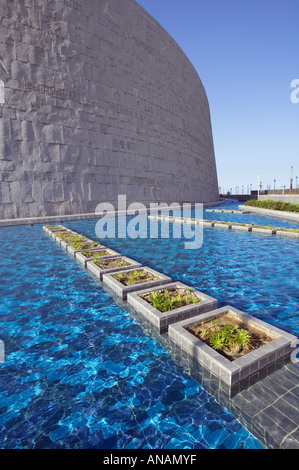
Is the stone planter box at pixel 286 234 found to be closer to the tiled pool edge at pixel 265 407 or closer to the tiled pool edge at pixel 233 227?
the tiled pool edge at pixel 233 227

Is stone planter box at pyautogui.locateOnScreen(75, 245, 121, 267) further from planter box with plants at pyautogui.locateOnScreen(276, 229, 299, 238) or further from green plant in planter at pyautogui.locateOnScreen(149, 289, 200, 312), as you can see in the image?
planter box with plants at pyautogui.locateOnScreen(276, 229, 299, 238)

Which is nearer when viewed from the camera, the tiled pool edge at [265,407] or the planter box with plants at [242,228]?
the tiled pool edge at [265,407]

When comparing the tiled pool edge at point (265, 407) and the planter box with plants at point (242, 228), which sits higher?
the planter box with plants at point (242, 228)

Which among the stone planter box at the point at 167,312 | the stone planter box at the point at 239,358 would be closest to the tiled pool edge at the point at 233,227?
the stone planter box at the point at 167,312

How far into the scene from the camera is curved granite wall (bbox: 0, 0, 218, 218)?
16.9m

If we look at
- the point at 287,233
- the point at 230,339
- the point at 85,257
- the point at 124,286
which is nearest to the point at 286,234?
the point at 287,233

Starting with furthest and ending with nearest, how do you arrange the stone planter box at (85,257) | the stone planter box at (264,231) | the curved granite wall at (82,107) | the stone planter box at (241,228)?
the curved granite wall at (82,107), the stone planter box at (241,228), the stone planter box at (264,231), the stone planter box at (85,257)

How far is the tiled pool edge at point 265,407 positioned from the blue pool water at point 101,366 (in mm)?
105

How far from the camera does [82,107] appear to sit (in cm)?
1988

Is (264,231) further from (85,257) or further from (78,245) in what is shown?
(85,257)

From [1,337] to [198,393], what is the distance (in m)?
3.46

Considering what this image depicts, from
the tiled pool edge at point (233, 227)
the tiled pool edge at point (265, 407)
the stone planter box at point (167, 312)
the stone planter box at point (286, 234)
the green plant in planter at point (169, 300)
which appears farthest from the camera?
the tiled pool edge at point (233, 227)

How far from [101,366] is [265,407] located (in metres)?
2.18

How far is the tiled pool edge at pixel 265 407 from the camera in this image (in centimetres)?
268
